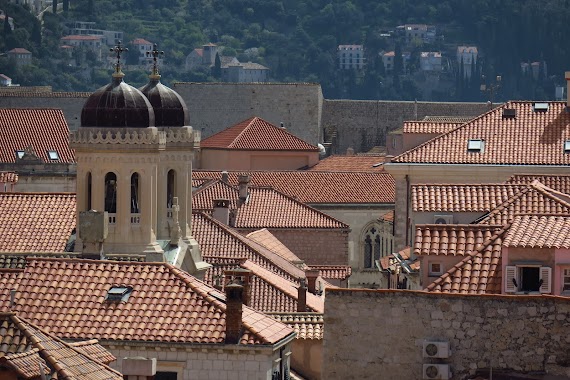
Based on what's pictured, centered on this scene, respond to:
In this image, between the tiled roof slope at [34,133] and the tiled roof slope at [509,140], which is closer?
the tiled roof slope at [509,140]

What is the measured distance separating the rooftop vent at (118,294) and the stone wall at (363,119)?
316ft

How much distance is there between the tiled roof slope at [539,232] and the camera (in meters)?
26.8

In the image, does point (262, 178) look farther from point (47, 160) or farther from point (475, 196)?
point (475, 196)

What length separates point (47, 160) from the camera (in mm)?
76500

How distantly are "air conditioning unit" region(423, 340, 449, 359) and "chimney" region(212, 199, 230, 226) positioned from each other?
37860 millimetres

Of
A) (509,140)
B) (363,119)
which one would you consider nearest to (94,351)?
(509,140)

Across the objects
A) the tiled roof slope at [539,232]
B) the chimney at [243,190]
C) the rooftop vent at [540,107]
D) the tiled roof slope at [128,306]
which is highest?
the tiled roof slope at [539,232]

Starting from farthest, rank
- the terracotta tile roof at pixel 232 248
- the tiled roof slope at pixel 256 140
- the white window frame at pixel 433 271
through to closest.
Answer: the tiled roof slope at pixel 256 140, the terracotta tile roof at pixel 232 248, the white window frame at pixel 433 271

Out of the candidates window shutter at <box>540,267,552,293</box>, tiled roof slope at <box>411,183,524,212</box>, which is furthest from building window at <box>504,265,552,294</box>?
Result: tiled roof slope at <box>411,183,524,212</box>

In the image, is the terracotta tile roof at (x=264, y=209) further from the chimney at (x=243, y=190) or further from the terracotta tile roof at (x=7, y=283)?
the terracotta tile roof at (x=7, y=283)

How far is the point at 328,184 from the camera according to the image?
85.4 metres

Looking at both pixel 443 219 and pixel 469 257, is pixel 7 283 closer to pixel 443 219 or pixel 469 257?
pixel 469 257

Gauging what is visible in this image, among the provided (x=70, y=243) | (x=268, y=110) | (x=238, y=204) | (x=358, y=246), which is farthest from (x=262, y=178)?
(x=70, y=243)

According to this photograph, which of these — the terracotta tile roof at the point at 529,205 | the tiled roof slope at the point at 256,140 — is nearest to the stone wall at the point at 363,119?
the tiled roof slope at the point at 256,140
